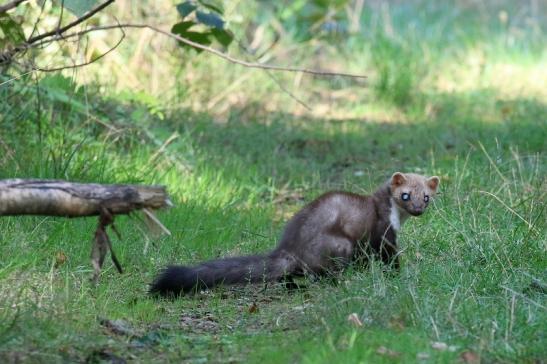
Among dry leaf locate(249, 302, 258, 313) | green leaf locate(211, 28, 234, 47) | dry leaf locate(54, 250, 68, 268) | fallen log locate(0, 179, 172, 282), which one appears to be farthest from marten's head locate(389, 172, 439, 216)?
fallen log locate(0, 179, 172, 282)

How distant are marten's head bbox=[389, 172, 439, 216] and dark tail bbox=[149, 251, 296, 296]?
867mm

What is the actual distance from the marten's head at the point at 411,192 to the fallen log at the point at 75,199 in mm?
2400

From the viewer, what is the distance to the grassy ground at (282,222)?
4355 millimetres

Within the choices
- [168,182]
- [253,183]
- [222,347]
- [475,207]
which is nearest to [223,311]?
[222,347]

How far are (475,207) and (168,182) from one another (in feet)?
7.78

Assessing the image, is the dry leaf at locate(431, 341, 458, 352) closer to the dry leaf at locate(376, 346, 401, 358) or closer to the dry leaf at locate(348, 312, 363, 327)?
the dry leaf at locate(376, 346, 401, 358)

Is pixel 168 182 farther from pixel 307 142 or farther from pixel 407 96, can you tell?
pixel 407 96

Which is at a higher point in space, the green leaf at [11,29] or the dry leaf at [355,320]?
the green leaf at [11,29]

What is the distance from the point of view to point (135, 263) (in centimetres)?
596

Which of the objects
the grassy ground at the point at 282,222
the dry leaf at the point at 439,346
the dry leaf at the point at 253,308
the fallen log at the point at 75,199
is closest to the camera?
the fallen log at the point at 75,199

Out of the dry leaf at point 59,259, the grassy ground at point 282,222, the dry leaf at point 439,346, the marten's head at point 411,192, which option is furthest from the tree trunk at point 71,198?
the marten's head at point 411,192

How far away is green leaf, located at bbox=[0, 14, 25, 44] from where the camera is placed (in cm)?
632

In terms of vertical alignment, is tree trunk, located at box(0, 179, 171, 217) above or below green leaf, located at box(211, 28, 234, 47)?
below

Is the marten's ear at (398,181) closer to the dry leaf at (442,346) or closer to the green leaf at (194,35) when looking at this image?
the green leaf at (194,35)
